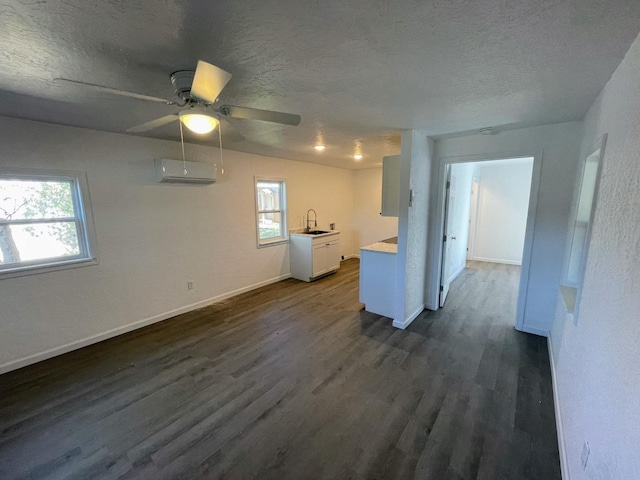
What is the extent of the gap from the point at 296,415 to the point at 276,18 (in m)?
2.36

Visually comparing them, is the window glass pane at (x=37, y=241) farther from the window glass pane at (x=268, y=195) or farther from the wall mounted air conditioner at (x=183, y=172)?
the window glass pane at (x=268, y=195)

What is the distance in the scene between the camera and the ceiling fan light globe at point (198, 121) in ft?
5.53

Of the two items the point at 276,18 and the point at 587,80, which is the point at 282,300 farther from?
the point at 587,80

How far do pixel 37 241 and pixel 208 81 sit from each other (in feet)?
9.00

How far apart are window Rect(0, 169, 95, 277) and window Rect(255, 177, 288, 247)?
7.60 ft

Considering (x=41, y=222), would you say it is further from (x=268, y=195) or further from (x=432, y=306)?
(x=432, y=306)

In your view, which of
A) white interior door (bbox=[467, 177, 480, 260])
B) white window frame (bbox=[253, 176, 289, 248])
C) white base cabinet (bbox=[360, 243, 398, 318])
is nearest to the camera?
white base cabinet (bbox=[360, 243, 398, 318])

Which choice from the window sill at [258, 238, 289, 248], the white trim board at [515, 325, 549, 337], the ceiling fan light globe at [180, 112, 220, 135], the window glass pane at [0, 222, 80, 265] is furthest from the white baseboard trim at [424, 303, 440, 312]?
the window glass pane at [0, 222, 80, 265]

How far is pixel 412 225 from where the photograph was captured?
3156 mm

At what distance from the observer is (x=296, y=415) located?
6.51ft

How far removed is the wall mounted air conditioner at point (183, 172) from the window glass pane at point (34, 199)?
868 millimetres

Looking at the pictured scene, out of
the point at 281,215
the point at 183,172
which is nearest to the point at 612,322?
the point at 183,172

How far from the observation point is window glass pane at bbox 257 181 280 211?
476 centimetres

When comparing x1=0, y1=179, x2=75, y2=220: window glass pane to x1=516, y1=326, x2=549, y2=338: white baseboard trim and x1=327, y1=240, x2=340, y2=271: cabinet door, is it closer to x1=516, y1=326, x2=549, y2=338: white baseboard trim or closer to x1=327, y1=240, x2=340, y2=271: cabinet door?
x1=327, y1=240, x2=340, y2=271: cabinet door
